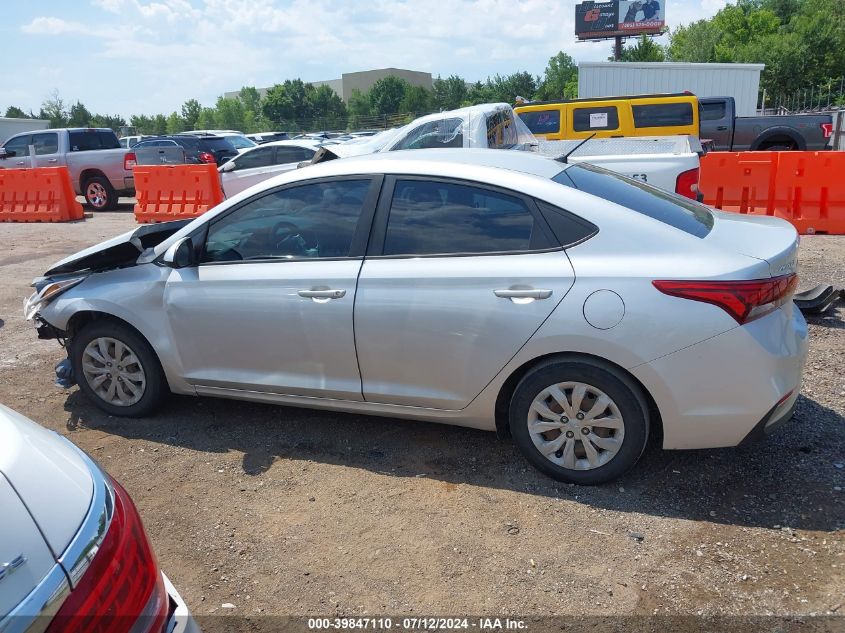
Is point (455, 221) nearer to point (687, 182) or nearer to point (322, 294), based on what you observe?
point (322, 294)

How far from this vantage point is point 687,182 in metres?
8.28

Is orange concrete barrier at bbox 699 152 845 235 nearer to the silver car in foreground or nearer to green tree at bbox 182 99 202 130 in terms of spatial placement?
the silver car in foreground

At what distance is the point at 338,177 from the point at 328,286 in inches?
25.8

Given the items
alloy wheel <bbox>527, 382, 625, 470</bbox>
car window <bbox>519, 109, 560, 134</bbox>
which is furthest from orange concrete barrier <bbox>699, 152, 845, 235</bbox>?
alloy wheel <bbox>527, 382, 625, 470</bbox>

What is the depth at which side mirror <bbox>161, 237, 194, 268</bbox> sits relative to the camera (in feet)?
13.7

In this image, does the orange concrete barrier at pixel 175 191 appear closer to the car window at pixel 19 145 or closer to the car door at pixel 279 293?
the car window at pixel 19 145

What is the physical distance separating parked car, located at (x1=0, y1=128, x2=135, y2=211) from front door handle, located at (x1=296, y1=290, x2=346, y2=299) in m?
14.0

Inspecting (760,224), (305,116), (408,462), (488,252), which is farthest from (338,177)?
(305,116)

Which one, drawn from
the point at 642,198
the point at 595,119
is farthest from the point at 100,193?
the point at 642,198

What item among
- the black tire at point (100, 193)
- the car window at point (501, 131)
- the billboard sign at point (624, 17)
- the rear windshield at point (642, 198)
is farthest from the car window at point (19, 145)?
the billboard sign at point (624, 17)

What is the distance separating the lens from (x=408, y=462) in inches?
156

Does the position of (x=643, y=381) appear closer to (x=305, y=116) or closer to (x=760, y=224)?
(x=760, y=224)

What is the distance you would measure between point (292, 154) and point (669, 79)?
16.5m

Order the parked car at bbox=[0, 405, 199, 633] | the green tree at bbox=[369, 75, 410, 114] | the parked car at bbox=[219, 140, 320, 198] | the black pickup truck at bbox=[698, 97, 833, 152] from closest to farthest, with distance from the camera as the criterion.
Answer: the parked car at bbox=[0, 405, 199, 633], the parked car at bbox=[219, 140, 320, 198], the black pickup truck at bbox=[698, 97, 833, 152], the green tree at bbox=[369, 75, 410, 114]
